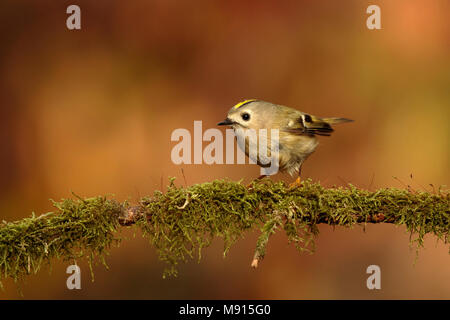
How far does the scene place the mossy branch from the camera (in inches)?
111

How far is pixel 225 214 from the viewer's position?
117 inches

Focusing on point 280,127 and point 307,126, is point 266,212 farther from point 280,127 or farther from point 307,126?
point 307,126

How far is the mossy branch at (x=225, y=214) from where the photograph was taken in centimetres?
283

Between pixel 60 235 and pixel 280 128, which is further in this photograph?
pixel 280 128

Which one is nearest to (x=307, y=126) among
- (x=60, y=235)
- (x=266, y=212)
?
(x=266, y=212)

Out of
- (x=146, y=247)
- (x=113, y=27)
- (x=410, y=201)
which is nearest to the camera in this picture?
(x=410, y=201)

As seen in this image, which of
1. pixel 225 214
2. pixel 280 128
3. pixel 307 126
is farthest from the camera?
pixel 307 126

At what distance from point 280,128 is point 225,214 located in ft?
4.53

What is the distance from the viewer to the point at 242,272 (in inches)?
267

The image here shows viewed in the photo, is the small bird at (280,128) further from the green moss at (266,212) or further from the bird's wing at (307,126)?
the green moss at (266,212)

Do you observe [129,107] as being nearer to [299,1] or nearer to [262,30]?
[262,30]

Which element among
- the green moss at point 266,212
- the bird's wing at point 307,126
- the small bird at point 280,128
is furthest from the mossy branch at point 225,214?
the bird's wing at point 307,126

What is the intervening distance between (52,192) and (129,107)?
1616 mm

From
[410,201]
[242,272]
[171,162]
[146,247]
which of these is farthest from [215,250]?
[410,201]
